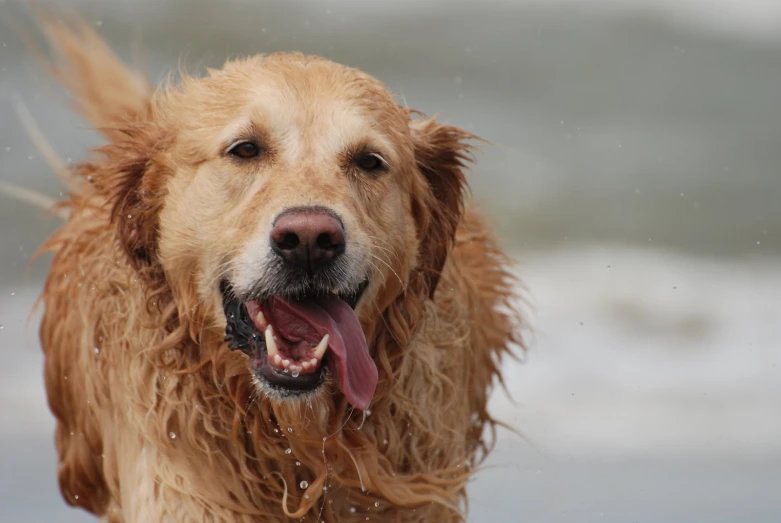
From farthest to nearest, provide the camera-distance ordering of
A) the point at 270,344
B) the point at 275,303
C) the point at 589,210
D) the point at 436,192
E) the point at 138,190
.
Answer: the point at 589,210 < the point at 436,192 < the point at 138,190 < the point at 275,303 < the point at 270,344

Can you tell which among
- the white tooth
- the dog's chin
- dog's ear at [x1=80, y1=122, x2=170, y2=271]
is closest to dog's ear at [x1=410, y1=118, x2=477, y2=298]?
the dog's chin

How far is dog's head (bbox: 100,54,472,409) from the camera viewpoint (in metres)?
3.53

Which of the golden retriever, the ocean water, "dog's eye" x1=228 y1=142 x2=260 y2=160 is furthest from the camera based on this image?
the ocean water

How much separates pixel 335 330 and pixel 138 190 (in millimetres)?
864

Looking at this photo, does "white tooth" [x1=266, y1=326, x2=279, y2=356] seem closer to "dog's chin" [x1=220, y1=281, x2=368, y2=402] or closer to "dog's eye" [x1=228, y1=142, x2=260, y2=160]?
"dog's chin" [x1=220, y1=281, x2=368, y2=402]

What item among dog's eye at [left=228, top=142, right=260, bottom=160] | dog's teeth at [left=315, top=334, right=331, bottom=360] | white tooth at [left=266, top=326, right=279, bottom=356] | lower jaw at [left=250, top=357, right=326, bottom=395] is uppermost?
dog's eye at [left=228, top=142, right=260, bottom=160]

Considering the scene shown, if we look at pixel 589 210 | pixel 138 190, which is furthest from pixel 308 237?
pixel 589 210

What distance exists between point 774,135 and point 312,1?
6220 mm

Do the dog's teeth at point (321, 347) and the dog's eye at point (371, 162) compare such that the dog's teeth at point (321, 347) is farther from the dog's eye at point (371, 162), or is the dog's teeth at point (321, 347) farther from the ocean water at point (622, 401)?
the ocean water at point (622, 401)

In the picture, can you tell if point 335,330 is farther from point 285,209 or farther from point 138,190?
point 138,190

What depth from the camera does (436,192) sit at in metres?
4.24

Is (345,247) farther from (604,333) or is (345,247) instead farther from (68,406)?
(604,333)

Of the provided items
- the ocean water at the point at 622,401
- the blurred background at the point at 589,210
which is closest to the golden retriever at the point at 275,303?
the blurred background at the point at 589,210

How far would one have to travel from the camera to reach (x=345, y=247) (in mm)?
3498
